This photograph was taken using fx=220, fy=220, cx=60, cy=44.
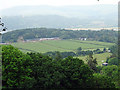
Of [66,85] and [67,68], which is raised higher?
[67,68]

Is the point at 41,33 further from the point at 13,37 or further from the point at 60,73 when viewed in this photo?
the point at 60,73

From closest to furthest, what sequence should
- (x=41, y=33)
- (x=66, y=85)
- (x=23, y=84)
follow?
(x=23, y=84) < (x=66, y=85) < (x=41, y=33)

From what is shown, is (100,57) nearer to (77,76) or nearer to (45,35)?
(77,76)

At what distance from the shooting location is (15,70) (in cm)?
2680

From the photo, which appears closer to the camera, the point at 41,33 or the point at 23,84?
the point at 23,84

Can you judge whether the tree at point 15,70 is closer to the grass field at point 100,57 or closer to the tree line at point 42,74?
the tree line at point 42,74

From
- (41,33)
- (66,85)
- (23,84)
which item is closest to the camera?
(23,84)

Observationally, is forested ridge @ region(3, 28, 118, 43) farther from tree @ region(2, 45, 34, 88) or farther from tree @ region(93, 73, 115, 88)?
tree @ region(93, 73, 115, 88)

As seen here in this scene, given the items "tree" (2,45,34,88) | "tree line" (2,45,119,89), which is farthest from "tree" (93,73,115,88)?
"tree" (2,45,34,88)

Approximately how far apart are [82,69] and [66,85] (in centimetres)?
309

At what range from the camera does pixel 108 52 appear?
311 ft

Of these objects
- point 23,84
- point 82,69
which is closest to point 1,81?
point 23,84

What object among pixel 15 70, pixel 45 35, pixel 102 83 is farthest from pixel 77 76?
pixel 45 35

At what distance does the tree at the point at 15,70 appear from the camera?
25.9 metres
